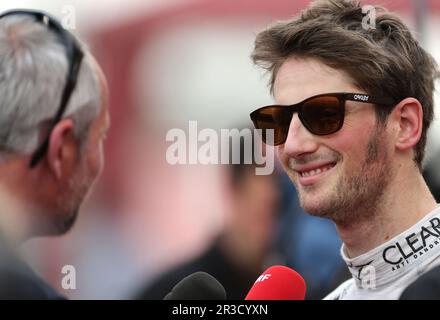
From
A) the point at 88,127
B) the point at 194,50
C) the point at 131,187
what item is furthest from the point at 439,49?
the point at 88,127

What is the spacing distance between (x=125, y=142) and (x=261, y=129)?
2.92 metres

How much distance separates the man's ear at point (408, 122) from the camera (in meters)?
2.71

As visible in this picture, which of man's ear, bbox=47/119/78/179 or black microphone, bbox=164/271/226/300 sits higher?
man's ear, bbox=47/119/78/179

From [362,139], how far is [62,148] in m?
1.14

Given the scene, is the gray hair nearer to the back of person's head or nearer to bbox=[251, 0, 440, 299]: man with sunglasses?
the back of person's head

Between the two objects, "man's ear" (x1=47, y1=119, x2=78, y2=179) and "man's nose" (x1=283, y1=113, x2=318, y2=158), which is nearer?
"man's ear" (x1=47, y1=119, x2=78, y2=179)

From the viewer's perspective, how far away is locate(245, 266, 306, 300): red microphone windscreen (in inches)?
94.3

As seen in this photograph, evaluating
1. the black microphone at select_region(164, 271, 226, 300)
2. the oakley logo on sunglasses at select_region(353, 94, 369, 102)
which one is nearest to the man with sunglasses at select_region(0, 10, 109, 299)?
the black microphone at select_region(164, 271, 226, 300)

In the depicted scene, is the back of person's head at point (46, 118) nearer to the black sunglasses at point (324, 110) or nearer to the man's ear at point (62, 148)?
the man's ear at point (62, 148)

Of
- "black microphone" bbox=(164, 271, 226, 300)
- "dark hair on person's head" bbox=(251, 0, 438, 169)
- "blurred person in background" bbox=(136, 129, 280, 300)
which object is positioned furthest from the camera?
"blurred person in background" bbox=(136, 129, 280, 300)

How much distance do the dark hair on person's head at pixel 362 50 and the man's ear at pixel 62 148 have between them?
1.10 metres

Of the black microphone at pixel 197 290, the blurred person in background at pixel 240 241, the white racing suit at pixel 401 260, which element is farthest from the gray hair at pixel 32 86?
the blurred person in background at pixel 240 241

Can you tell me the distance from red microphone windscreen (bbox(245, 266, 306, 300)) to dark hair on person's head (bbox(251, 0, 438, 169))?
59cm

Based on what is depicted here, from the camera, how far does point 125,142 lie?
18.5 ft
